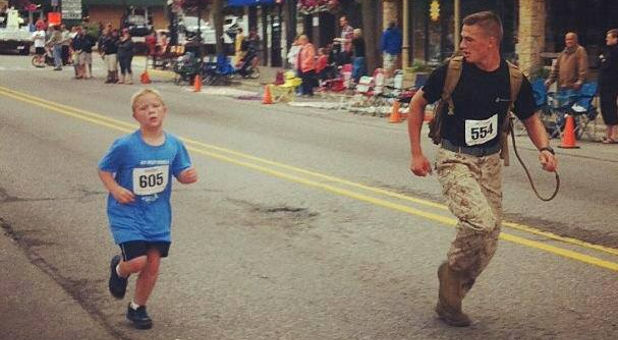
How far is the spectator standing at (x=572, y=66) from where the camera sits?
59.4 ft

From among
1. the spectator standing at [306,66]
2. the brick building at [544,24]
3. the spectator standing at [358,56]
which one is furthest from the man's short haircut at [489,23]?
the spectator standing at [358,56]

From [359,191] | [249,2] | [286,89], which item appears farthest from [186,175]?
[249,2]

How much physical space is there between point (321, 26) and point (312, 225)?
31.7 metres

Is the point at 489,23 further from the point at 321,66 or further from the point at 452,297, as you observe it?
the point at 321,66

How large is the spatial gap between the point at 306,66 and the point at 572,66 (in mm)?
11303

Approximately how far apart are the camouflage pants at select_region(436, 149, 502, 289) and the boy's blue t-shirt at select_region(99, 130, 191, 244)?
61.4 inches

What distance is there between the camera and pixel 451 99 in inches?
238

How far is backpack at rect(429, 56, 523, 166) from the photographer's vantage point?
19.7 ft

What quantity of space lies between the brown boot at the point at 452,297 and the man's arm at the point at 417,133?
56cm

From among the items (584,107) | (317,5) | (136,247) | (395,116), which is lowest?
(395,116)

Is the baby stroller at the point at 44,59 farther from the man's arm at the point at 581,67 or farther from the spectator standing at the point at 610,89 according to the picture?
the spectator standing at the point at 610,89

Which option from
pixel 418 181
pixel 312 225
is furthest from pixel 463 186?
pixel 418 181

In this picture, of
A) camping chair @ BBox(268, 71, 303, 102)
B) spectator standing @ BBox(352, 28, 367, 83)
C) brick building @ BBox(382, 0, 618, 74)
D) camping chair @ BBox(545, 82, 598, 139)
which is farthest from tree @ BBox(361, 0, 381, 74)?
camping chair @ BBox(545, 82, 598, 139)

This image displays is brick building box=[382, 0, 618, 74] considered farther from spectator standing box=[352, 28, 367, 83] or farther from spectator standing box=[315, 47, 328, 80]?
spectator standing box=[315, 47, 328, 80]
